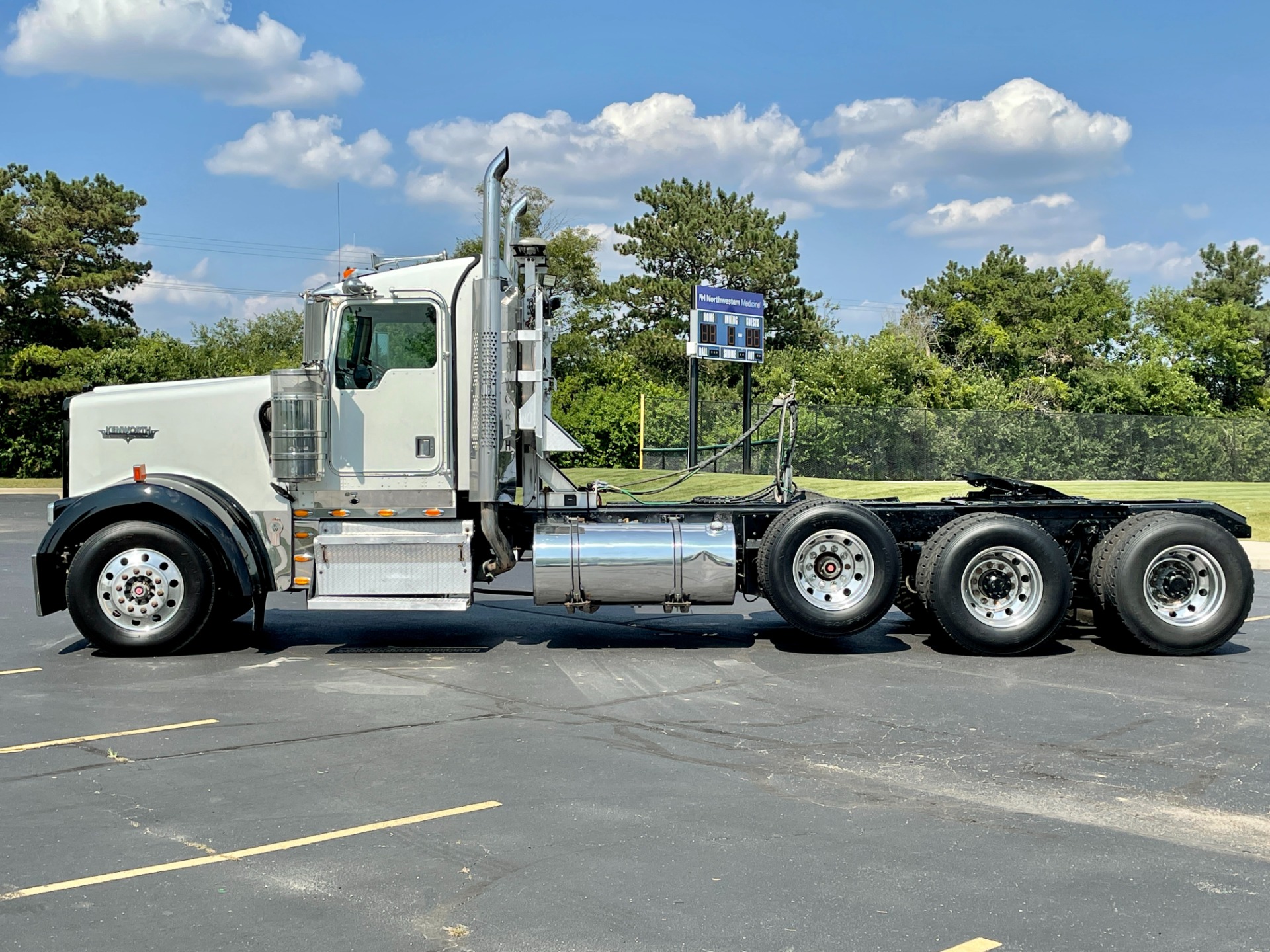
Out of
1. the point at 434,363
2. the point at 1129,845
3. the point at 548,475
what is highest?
the point at 434,363

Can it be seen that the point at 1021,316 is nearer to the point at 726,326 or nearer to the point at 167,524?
the point at 726,326

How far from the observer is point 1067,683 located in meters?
9.46

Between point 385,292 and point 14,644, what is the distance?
449 centimetres

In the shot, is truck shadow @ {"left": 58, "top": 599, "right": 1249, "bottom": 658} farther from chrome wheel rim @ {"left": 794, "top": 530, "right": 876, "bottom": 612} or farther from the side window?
the side window

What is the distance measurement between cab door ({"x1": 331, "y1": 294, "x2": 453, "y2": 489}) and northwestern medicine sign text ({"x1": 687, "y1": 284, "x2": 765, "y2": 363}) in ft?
56.1

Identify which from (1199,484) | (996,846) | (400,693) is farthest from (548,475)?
(1199,484)

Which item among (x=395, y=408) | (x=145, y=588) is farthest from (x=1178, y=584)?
(x=145, y=588)

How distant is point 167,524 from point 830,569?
18.1ft

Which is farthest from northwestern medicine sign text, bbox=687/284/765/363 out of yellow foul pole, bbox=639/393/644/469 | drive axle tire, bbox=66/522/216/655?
drive axle tire, bbox=66/522/216/655

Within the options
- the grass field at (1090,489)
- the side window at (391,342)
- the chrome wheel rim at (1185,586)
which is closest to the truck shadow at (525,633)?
the chrome wheel rim at (1185,586)

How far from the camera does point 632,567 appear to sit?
10500 mm

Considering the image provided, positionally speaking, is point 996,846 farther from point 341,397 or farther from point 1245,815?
point 341,397

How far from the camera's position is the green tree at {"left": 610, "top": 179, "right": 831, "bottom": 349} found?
58.9 meters

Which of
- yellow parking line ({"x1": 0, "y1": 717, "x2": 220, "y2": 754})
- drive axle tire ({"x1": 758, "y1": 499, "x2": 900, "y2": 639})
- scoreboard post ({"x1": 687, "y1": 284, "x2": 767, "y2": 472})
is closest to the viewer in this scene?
yellow parking line ({"x1": 0, "y1": 717, "x2": 220, "y2": 754})
